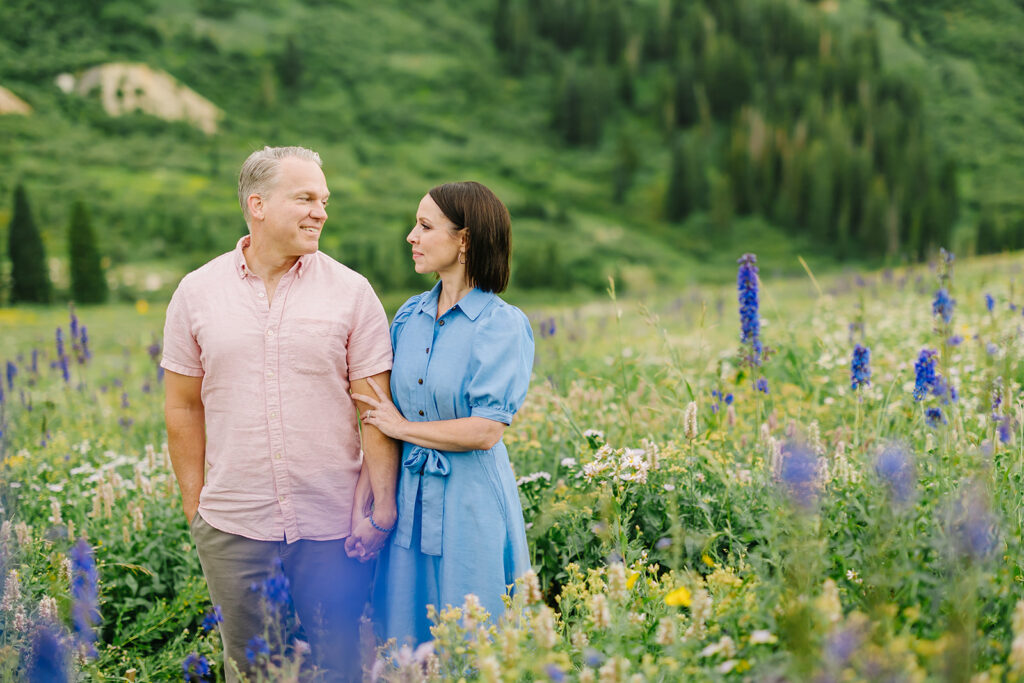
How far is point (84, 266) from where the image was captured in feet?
158

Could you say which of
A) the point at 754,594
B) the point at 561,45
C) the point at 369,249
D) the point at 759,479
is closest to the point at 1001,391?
the point at 759,479

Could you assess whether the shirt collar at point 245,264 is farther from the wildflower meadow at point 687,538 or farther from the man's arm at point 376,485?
the wildflower meadow at point 687,538

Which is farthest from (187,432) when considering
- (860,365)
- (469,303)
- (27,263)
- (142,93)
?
(142,93)

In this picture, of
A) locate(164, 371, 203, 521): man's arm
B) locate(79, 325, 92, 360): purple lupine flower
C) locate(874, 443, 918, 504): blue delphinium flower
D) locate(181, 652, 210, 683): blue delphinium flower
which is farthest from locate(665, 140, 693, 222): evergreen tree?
locate(874, 443, 918, 504): blue delphinium flower

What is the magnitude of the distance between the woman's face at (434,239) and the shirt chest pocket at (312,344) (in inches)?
18.9

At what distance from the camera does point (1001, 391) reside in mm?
4016

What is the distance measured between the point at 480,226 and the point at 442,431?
0.91 m

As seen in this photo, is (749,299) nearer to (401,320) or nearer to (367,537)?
(401,320)

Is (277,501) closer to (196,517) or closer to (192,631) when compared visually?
(196,517)

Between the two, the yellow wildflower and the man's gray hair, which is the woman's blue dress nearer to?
the man's gray hair

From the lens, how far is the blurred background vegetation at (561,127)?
72.1 meters

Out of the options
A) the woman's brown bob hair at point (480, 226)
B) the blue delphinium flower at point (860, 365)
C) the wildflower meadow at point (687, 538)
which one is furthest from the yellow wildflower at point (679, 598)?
the blue delphinium flower at point (860, 365)

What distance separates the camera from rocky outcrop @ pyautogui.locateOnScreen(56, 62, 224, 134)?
96.3 m

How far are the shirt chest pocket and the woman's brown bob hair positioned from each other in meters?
0.67
